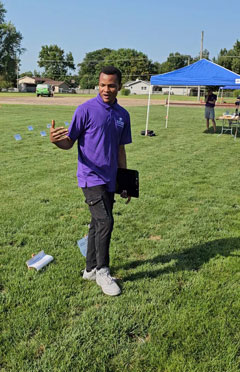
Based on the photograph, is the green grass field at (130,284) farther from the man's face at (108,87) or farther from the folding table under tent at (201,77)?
the folding table under tent at (201,77)

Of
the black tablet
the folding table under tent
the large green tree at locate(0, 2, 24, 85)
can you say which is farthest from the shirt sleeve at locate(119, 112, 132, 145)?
the large green tree at locate(0, 2, 24, 85)

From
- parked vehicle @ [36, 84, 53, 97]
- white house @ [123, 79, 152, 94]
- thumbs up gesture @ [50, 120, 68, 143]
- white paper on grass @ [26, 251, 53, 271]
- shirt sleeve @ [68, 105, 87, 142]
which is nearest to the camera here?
thumbs up gesture @ [50, 120, 68, 143]

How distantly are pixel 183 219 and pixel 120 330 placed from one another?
91.4 inches

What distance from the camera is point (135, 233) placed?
12.8ft

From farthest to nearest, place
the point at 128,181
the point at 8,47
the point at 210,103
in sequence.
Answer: the point at 8,47, the point at 210,103, the point at 128,181

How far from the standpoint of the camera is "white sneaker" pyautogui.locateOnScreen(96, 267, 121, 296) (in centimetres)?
269

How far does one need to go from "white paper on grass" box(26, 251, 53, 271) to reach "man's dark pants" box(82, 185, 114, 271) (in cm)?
61

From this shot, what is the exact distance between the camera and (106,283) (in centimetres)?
272

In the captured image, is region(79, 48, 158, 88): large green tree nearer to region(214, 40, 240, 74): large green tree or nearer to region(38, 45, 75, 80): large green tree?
region(38, 45, 75, 80): large green tree

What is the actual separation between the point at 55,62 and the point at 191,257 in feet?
369

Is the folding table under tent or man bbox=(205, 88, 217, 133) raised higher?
the folding table under tent

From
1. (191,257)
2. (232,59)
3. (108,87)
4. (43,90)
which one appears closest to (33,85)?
(43,90)

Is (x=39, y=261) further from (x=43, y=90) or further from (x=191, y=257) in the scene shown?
(x=43, y=90)

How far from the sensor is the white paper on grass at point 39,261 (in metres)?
3.02
